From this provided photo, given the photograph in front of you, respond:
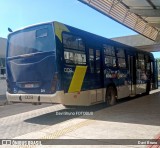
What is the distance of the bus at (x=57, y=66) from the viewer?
9.76 m

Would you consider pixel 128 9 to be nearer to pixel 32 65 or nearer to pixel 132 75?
pixel 132 75

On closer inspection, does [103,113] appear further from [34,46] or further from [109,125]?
[34,46]

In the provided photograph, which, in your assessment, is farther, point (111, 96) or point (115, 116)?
point (111, 96)

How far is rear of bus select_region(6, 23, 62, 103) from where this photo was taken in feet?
32.2

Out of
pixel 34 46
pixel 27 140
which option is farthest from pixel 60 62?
pixel 27 140

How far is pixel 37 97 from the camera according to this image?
10008 millimetres

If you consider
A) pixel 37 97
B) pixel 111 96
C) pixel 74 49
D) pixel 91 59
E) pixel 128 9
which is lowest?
pixel 111 96

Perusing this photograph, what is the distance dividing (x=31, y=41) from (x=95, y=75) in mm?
3019

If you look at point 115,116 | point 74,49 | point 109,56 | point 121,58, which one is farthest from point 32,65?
point 121,58

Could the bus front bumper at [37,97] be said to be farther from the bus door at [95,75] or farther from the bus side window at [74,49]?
the bus door at [95,75]

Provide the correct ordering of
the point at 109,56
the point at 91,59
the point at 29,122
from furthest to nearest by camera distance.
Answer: the point at 109,56 → the point at 91,59 → the point at 29,122

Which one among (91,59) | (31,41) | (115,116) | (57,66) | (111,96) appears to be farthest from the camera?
(111,96)

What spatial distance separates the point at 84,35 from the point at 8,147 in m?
6.10

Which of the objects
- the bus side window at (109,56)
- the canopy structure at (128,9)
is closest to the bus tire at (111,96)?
A: the bus side window at (109,56)
